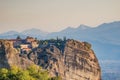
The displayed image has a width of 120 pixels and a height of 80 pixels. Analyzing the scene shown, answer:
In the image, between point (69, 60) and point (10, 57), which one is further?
point (69, 60)

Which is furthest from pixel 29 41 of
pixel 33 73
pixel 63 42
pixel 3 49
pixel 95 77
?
pixel 33 73

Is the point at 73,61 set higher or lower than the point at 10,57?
lower

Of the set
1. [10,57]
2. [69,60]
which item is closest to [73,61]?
[69,60]

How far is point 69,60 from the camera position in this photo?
338ft

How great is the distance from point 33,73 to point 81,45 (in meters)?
47.1

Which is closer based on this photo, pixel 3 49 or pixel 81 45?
pixel 3 49

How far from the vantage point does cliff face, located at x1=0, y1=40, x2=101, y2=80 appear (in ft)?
315

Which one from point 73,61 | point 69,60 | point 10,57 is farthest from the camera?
point 69,60

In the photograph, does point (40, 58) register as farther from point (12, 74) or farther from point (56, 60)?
point (12, 74)

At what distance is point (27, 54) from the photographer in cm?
9588

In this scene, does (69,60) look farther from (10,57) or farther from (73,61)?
(10,57)

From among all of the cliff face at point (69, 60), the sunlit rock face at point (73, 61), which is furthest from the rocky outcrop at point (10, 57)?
the sunlit rock face at point (73, 61)

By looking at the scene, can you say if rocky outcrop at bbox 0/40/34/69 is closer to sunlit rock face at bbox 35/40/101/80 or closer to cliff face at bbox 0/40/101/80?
cliff face at bbox 0/40/101/80

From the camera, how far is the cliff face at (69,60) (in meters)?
95.9
